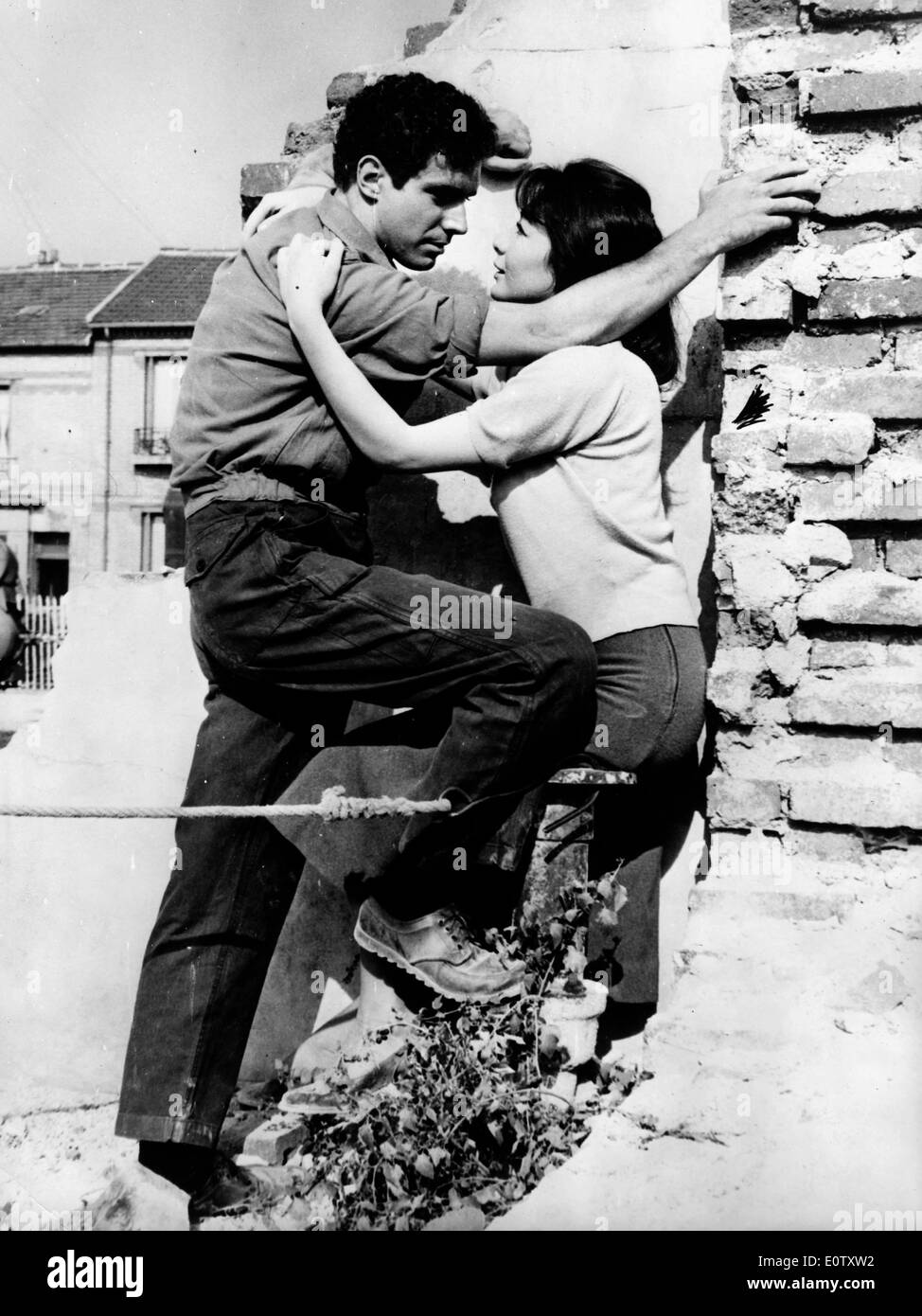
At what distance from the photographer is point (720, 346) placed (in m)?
4.01

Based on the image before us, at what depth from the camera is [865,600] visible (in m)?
3.41

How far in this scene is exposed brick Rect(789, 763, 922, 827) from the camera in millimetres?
3303

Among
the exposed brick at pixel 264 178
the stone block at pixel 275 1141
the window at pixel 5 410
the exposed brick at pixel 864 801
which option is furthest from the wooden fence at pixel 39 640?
the exposed brick at pixel 864 801

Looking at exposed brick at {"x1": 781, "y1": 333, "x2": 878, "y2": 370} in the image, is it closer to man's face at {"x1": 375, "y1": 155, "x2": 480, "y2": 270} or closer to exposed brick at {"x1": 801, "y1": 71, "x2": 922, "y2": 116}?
exposed brick at {"x1": 801, "y1": 71, "x2": 922, "y2": 116}

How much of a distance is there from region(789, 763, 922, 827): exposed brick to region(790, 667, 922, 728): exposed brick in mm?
122

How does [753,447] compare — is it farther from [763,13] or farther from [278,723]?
[278,723]

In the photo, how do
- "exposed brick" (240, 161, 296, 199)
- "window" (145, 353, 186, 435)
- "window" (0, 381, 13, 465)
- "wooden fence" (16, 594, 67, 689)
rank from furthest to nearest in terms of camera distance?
1. "window" (0, 381, 13, 465)
2. "window" (145, 353, 186, 435)
3. "wooden fence" (16, 594, 67, 689)
4. "exposed brick" (240, 161, 296, 199)

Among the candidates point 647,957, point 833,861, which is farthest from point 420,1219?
point 833,861

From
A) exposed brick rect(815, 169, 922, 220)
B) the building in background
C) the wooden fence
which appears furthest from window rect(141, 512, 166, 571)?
exposed brick rect(815, 169, 922, 220)

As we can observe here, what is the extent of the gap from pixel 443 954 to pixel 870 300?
1.85m

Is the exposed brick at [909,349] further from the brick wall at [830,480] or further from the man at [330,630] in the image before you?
the man at [330,630]

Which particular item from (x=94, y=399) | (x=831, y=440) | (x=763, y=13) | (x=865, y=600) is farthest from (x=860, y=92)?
(x=94, y=399)

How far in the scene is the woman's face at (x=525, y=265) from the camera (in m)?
3.72

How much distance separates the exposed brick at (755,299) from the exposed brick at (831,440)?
27 cm
